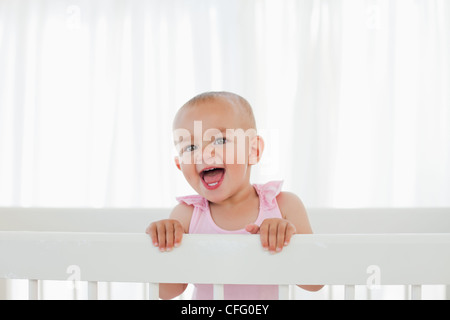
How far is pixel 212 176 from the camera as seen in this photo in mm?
849

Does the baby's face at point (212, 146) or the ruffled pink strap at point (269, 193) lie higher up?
the baby's face at point (212, 146)

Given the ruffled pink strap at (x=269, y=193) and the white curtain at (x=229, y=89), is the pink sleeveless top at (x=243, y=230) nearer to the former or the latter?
the ruffled pink strap at (x=269, y=193)

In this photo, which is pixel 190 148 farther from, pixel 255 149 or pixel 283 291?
pixel 283 291

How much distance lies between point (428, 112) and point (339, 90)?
0.36 meters

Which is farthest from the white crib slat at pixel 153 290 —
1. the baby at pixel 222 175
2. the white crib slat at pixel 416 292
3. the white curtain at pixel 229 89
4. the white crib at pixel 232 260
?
the white curtain at pixel 229 89

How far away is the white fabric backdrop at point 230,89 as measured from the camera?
1713 mm

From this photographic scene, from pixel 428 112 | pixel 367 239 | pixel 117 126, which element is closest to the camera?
pixel 367 239

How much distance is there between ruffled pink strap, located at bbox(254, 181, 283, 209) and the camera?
987 millimetres

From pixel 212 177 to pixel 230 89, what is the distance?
38.4 inches

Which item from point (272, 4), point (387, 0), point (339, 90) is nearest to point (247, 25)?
point (272, 4)

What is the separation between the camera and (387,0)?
173cm
